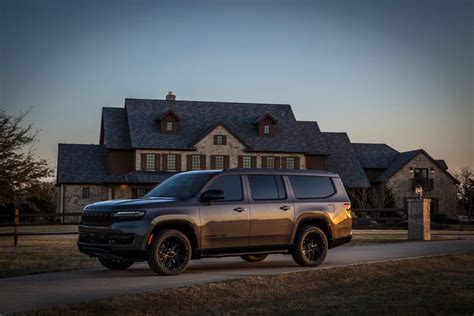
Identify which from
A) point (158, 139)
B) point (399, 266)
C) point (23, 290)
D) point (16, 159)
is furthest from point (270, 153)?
point (23, 290)

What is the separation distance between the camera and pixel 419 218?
2591 centimetres

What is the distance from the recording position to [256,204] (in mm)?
14406

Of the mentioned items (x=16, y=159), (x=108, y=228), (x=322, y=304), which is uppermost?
(x=16, y=159)

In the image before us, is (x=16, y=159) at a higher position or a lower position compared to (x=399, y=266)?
higher

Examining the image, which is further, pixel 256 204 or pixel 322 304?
pixel 256 204

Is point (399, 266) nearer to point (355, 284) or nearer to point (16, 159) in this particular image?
point (355, 284)

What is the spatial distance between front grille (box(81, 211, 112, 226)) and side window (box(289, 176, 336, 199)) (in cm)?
401

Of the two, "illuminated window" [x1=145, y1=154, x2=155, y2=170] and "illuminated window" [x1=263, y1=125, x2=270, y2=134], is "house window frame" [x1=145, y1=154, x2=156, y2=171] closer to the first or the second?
"illuminated window" [x1=145, y1=154, x2=155, y2=170]

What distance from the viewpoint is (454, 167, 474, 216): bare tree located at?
223ft

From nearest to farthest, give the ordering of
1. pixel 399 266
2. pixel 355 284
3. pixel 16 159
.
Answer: pixel 355 284 → pixel 399 266 → pixel 16 159

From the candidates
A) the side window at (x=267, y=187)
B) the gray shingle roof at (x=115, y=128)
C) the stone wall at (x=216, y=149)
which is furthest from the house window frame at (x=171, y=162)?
the side window at (x=267, y=187)

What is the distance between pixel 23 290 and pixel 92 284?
117cm

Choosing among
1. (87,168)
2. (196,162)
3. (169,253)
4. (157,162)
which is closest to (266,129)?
(196,162)

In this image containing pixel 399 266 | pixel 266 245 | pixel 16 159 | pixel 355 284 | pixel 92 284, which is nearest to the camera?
pixel 92 284
